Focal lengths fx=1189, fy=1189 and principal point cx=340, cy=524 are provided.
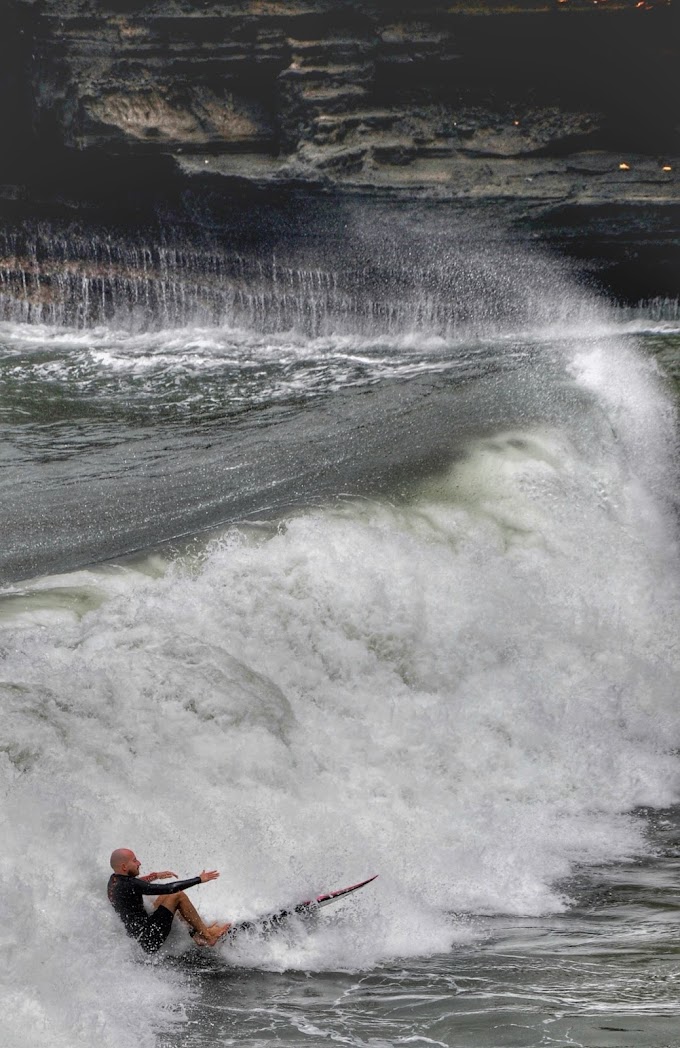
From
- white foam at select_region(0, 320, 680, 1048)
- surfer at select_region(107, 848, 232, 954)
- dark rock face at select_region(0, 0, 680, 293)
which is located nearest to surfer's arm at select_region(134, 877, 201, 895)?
surfer at select_region(107, 848, 232, 954)

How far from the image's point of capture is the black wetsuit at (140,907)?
23.6 feet

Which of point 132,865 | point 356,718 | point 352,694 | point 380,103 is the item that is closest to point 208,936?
point 132,865

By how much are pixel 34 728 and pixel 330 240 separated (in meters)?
10.9

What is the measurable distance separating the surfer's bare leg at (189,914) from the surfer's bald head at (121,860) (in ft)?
1.01

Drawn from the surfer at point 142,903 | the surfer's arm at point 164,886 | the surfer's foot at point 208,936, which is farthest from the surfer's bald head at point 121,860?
the surfer's foot at point 208,936

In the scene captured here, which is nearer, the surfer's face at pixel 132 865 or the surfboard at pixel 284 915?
the surfer's face at pixel 132 865

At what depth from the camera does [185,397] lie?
14297mm

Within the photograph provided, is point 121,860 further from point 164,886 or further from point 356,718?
point 356,718

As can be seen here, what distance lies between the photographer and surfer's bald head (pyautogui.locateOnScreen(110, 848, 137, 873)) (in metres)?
7.27

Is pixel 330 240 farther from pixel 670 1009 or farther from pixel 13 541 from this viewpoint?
pixel 670 1009

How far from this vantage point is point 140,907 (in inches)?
285

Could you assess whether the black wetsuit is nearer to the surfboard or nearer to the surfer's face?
the surfer's face

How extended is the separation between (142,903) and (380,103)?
13.1 meters

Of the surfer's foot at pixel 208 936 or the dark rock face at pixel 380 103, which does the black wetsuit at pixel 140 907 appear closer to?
the surfer's foot at pixel 208 936
